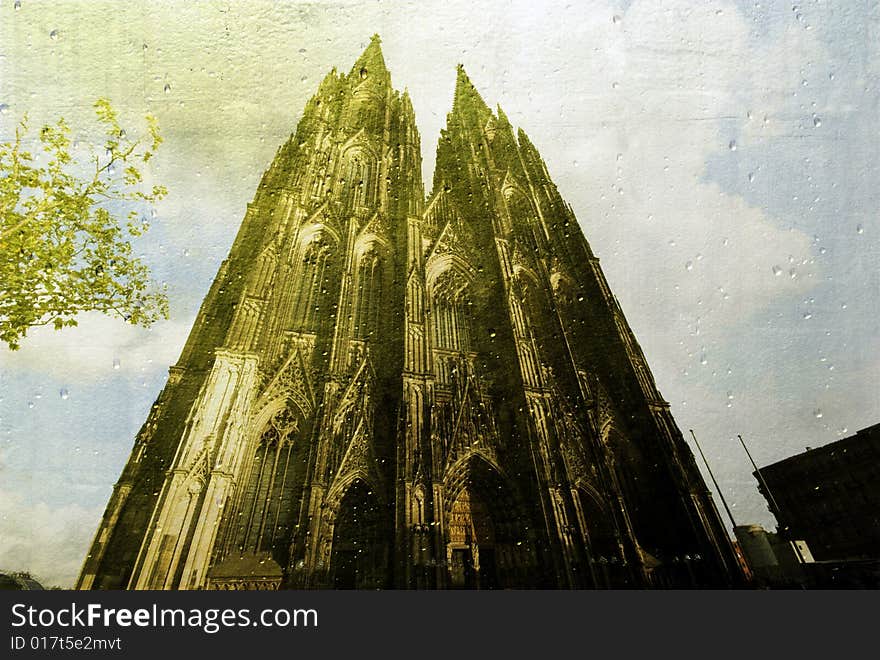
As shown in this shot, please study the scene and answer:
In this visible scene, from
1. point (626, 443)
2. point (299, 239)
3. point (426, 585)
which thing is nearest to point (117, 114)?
point (299, 239)

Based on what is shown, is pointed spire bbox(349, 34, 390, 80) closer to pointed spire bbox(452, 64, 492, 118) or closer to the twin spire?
the twin spire

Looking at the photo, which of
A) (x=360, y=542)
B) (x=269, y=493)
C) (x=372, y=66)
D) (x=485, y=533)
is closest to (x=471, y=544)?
(x=485, y=533)

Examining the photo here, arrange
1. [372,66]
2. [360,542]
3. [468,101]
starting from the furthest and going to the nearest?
[468,101] → [372,66] → [360,542]

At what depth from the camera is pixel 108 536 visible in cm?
880

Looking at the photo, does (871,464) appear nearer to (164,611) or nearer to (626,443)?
(626,443)

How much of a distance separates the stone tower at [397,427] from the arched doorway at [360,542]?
0.14 feet

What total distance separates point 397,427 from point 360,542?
267 centimetres

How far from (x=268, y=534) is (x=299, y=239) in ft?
29.9

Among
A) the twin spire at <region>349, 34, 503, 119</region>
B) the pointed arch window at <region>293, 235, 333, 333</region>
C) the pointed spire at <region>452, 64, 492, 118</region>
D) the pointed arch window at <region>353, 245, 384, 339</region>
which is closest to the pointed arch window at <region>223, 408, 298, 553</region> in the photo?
the pointed arch window at <region>293, 235, 333, 333</region>

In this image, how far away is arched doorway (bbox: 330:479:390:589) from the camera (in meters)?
8.62

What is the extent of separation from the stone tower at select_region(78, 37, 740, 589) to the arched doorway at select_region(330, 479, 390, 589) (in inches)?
1.7

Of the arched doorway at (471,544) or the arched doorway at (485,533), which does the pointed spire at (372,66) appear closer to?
the arched doorway at (485,533)

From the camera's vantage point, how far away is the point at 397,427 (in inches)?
400

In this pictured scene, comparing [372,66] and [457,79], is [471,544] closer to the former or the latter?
[457,79]
